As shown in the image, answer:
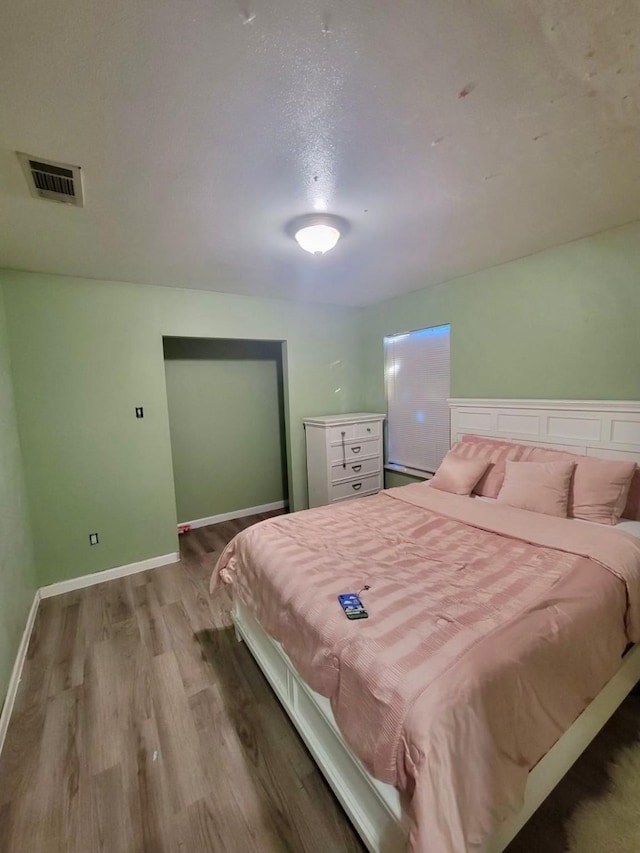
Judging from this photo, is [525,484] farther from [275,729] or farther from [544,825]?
[275,729]

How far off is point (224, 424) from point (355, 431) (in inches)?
62.2

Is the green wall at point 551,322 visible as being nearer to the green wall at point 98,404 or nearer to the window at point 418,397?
the window at point 418,397

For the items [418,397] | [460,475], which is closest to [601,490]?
[460,475]

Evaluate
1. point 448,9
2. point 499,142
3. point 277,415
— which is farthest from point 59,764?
point 277,415

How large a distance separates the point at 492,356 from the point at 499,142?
1.80 m

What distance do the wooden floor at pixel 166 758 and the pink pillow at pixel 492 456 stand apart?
50.2 inches

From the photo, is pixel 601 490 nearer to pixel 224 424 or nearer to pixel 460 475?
pixel 460 475

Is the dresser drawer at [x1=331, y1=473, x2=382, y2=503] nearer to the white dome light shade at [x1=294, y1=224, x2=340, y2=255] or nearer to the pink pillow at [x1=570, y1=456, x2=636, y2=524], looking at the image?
the pink pillow at [x1=570, y1=456, x2=636, y2=524]

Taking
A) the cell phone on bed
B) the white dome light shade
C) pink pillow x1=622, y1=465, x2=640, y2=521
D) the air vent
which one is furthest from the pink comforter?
the air vent

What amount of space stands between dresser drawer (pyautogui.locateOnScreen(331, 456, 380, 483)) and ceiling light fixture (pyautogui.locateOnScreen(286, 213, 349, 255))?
216 cm

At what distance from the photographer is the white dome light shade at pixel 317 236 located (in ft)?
6.33

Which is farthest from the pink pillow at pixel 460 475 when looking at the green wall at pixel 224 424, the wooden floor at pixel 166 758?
the green wall at pixel 224 424

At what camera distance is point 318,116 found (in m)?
1.19

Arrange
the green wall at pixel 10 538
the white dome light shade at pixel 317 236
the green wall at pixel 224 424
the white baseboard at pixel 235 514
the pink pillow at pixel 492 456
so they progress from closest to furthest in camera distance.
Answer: the green wall at pixel 10 538
the white dome light shade at pixel 317 236
the pink pillow at pixel 492 456
the green wall at pixel 224 424
the white baseboard at pixel 235 514
